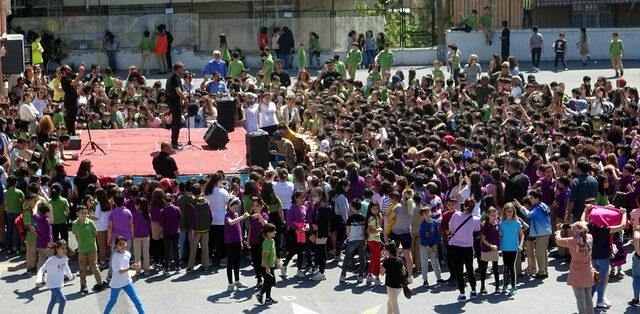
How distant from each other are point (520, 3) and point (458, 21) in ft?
7.17

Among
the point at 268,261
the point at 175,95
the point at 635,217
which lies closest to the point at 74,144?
the point at 175,95

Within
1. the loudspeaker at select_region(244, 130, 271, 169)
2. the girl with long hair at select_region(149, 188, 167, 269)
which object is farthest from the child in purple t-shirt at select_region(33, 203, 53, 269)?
the loudspeaker at select_region(244, 130, 271, 169)

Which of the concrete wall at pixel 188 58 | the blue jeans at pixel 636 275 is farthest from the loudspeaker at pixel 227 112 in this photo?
the concrete wall at pixel 188 58

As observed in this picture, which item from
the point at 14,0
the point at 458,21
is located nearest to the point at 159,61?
the point at 14,0

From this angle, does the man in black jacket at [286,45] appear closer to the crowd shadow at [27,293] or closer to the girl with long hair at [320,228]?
the girl with long hair at [320,228]

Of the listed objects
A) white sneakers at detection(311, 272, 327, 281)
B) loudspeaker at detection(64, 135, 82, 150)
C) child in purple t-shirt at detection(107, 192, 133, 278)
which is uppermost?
loudspeaker at detection(64, 135, 82, 150)

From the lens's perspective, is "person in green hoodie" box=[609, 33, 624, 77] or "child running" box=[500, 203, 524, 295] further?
"person in green hoodie" box=[609, 33, 624, 77]

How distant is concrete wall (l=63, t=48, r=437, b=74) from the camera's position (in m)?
43.7

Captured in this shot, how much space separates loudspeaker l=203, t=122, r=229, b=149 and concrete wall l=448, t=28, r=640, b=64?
59.9ft

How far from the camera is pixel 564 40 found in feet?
133

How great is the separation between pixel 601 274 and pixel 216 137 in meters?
10.5

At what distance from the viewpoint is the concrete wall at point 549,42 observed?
1686 inches

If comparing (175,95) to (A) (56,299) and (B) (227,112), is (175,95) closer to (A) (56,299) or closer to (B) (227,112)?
(B) (227,112)

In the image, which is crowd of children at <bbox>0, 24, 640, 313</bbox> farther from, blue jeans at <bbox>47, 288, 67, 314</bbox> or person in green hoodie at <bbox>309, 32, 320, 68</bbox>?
person in green hoodie at <bbox>309, 32, 320, 68</bbox>
